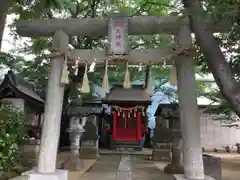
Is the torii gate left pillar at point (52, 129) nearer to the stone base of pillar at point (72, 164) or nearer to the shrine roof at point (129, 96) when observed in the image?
the stone base of pillar at point (72, 164)

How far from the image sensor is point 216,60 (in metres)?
4.22

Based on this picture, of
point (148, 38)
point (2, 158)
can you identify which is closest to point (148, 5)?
point (148, 38)

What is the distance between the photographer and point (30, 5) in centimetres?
621

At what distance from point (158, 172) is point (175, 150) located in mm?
877

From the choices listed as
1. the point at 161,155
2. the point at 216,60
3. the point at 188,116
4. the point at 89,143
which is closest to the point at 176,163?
the point at 161,155

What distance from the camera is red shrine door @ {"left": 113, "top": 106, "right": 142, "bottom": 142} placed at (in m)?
17.6

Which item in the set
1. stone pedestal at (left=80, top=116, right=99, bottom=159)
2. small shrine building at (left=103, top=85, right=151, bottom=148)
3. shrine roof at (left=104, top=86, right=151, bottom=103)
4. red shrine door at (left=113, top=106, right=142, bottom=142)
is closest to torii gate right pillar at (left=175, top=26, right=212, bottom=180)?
stone pedestal at (left=80, top=116, right=99, bottom=159)

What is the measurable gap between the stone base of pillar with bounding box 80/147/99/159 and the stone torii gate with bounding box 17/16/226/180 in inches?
290

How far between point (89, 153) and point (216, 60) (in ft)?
33.1

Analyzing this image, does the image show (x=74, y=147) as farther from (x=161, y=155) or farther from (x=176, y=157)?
(x=161, y=155)

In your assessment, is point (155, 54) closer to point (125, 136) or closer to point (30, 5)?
point (30, 5)

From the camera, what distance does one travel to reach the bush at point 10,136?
7180 millimetres

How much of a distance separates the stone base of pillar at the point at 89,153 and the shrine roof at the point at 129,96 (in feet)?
14.7

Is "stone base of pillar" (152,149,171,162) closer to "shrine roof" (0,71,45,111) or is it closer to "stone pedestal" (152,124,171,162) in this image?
"stone pedestal" (152,124,171,162)
